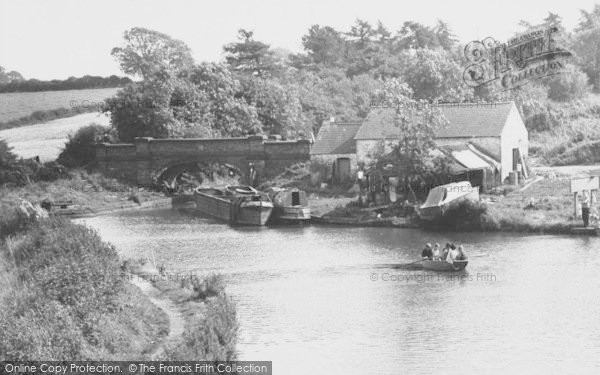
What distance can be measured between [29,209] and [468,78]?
62.0 metres

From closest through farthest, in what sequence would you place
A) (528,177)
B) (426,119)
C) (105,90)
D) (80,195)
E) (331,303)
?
(331,303) < (426,119) < (528,177) < (80,195) < (105,90)

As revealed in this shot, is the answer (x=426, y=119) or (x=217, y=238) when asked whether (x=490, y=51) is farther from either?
(x=217, y=238)

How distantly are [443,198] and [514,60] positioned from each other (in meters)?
38.7

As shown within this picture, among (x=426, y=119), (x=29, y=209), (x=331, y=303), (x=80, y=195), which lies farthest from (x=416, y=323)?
(x=80, y=195)

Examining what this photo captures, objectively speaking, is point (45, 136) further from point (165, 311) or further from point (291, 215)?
point (165, 311)

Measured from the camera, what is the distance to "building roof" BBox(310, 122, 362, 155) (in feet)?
283

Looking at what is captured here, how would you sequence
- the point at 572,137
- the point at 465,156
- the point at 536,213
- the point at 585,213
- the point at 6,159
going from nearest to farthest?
1. the point at 585,213
2. the point at 536,213
3. the point at 465,156
4. the point at 6,159
5. the point at 572,137

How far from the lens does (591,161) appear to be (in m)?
90.6

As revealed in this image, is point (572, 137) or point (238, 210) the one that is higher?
point (572, 137)

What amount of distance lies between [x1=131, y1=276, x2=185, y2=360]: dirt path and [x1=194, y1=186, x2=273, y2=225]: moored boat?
91.4 ft

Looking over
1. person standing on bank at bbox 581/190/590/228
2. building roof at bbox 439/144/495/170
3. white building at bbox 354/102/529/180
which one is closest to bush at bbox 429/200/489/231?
person standing on bank at bbox 581/190/590/228

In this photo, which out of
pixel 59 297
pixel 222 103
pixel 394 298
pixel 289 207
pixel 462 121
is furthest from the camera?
pixel 222 103

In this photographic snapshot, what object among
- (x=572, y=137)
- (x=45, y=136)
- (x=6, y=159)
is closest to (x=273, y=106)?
(x=6, y=159)

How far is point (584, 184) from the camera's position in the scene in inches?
2574
